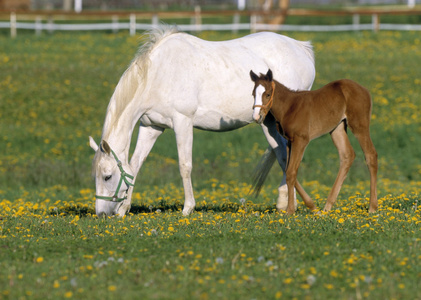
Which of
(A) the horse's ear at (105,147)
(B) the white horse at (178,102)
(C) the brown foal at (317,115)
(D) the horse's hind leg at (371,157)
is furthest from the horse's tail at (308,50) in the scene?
(A) the horse's ear at (105,147)

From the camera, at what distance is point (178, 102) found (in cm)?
961

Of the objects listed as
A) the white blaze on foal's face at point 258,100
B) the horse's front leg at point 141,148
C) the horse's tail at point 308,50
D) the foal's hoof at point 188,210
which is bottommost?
the foal's hoof at point 188,210

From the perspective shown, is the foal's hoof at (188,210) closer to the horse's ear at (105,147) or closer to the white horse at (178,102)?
Result: the white horse at (178,102)

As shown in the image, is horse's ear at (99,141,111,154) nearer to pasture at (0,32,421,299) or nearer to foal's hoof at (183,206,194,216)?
pasture at (0,32,421,299)

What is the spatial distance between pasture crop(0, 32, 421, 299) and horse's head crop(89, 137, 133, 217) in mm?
319

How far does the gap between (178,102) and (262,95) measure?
1637 millimetres

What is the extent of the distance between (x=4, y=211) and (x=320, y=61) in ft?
65.0

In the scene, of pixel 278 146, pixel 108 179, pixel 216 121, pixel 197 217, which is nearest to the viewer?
pixel 197 217

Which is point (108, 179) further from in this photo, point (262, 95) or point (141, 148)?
point (262, 95)

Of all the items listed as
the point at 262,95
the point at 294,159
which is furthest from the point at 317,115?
the point at 262,95

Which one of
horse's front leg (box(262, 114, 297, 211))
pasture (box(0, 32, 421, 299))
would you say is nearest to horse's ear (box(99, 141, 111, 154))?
pasture (box(0, 32, 421, 299))

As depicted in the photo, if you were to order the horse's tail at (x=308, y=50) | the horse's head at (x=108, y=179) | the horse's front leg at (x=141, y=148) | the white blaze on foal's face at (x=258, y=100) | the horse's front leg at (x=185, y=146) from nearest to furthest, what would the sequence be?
the white blaze on foal's face at (x=258, y=100), the horse's head at (x=108, y=179), the horse's front leg at (x=185, y=146), the horse's front leg at (x=141, y=148), the horse's tail at (x=308, y=50)

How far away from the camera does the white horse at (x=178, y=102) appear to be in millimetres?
9344

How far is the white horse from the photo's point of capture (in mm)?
9344
